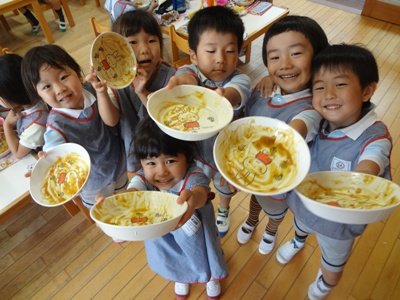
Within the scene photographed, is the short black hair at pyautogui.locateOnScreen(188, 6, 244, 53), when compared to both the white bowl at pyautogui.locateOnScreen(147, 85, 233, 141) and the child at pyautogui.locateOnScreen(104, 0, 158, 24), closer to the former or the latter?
the white bowl at pyautogui.locateOnScreen(147, 85, 233, 141)

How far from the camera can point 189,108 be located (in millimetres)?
1111

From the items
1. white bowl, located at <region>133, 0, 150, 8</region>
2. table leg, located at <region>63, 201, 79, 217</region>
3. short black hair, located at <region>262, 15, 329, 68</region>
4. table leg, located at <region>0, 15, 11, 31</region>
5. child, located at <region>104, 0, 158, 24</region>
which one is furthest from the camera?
table leg, located at <region>0, 15, 11, 31</region>

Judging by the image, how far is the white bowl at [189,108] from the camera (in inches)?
40.1

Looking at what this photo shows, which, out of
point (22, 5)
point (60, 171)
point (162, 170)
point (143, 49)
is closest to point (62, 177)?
point (60, 171)

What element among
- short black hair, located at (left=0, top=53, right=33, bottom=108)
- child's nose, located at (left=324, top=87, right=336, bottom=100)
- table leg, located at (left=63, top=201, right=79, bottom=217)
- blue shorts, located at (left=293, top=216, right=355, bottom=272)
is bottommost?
table leg, located at (left=63, top=201, right=79, bottom=217)

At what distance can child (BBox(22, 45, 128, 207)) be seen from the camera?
121 cm

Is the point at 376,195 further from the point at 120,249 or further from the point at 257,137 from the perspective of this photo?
the point at 120,249

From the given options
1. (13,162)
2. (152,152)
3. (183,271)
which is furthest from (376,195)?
(13,162)

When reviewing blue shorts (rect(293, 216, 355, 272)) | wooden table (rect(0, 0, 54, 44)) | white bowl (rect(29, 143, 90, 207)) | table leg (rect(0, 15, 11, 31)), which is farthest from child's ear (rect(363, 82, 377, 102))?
table leg (rect(0, 15, 11, 31))

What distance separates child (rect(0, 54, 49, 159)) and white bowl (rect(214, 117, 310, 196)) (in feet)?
3.40

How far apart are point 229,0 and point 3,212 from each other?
9.75 feet

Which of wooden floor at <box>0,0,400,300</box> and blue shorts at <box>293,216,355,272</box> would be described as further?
wooden floor at <box>0,0,400,300</box>

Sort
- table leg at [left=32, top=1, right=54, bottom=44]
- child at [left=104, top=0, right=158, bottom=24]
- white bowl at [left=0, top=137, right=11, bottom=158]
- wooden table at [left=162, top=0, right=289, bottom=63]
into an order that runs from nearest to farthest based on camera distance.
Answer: white bowl at [left=0, top=137, right=11, bottom=158]
child at [left=104, top=0, right=158, bottom=24]
wooden table at [left=162, top=0, right=289, bottom=63]
table leg at [left=32, top=1, right=54, bottom=44]

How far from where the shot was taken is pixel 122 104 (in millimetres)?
1379
